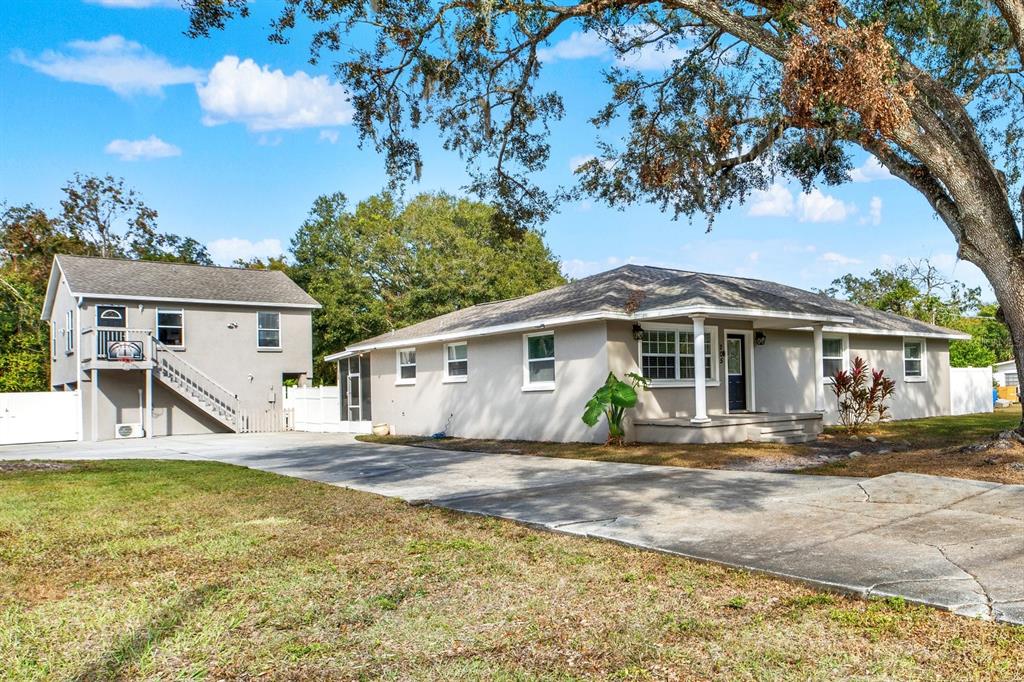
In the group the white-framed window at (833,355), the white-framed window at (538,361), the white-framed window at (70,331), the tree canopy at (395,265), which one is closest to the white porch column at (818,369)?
the white-framed window at (833,355)

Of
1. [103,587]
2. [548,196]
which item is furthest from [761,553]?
[548,196]

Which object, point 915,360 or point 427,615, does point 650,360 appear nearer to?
point 915,360

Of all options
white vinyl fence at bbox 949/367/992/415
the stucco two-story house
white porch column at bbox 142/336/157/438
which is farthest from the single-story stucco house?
white porch column at bbox 142/336/157/438

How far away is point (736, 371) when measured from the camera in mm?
17469

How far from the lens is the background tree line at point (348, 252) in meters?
34.7

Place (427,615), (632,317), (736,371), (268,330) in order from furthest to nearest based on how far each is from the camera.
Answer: (268,330), (736,371), (632,317), (427,615)

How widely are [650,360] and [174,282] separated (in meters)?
18.2

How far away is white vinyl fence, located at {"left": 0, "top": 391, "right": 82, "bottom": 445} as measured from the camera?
74.2 ft

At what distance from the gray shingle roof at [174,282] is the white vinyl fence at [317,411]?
3763 millimetres

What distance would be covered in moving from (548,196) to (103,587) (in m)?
11.1

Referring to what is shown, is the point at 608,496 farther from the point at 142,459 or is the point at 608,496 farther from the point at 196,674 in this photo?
the point at 142,459

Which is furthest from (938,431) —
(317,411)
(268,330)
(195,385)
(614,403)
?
(195,385)

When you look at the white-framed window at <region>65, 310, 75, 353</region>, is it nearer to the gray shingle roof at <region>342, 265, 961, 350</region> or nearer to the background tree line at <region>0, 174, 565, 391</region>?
the background tree line at <region>0, 174, 565, 391</region>

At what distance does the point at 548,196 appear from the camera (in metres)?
14.5
